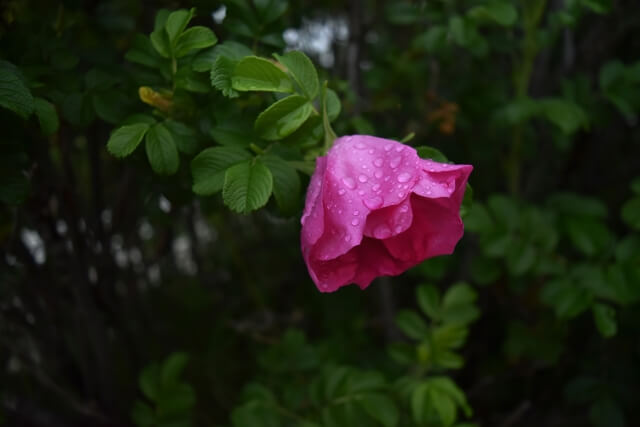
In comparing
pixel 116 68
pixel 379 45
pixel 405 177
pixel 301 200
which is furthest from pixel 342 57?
pixel 405 177

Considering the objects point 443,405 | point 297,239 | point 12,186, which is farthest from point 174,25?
point 297,239

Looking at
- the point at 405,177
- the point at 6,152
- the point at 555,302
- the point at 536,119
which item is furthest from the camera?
the point at 536,119

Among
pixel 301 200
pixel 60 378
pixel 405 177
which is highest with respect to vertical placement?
pixel 405 177

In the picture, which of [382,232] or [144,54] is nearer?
[382,232]

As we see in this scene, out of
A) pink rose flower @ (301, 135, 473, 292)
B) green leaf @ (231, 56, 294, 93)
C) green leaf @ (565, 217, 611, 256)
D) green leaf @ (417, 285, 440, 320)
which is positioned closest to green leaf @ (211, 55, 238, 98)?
green leaf @ (231, 56, 294, 93)

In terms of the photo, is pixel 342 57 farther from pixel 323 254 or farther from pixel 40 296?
pixel 323 254

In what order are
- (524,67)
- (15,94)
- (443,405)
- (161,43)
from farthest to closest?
(524,67), (443,405), (161,43), (15,94)

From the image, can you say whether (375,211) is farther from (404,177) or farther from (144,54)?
(144,54)

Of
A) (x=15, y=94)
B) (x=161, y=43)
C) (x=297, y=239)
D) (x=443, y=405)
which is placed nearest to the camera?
(x=15, y=94)
